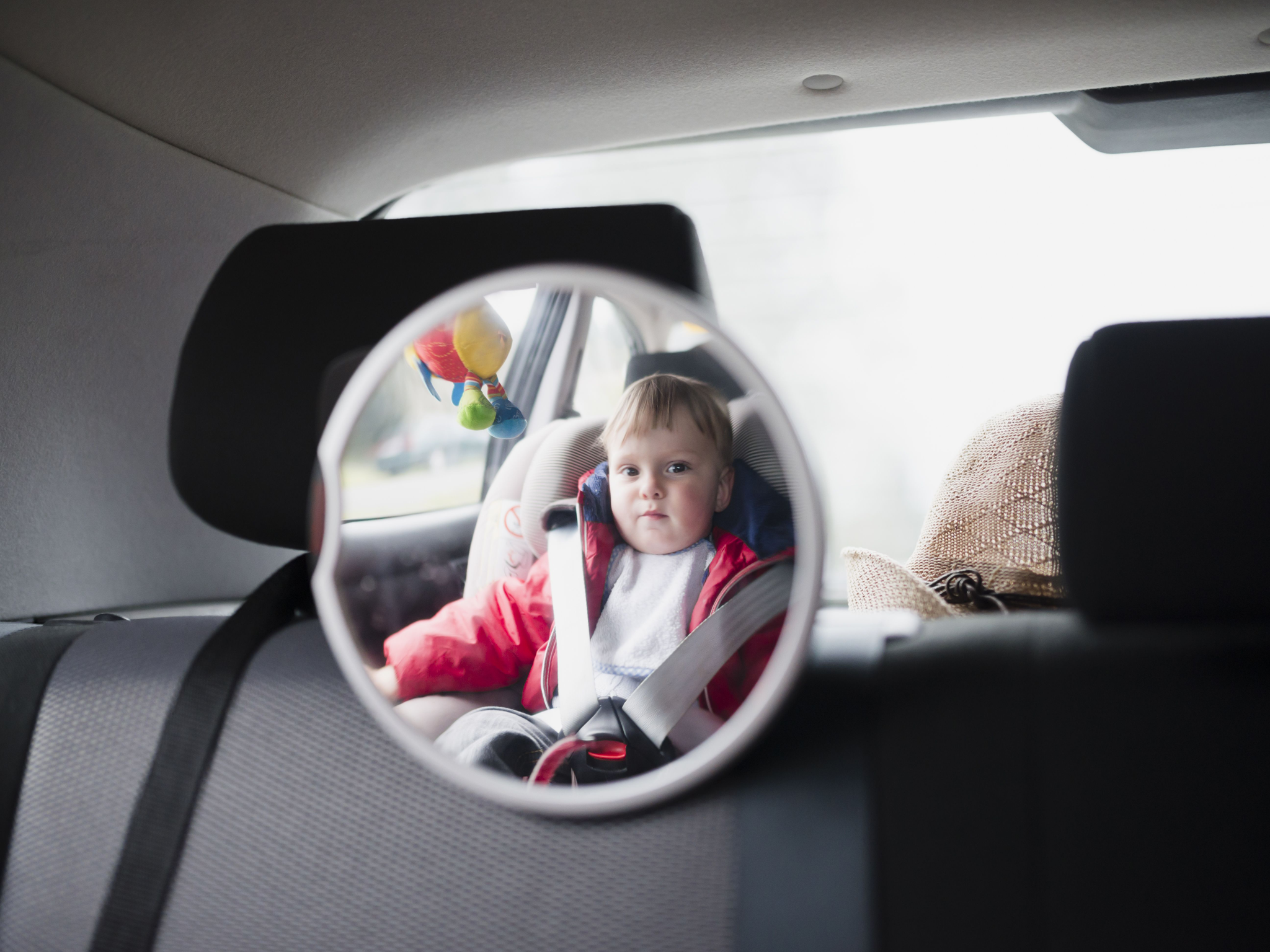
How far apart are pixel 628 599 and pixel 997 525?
2.40 feet

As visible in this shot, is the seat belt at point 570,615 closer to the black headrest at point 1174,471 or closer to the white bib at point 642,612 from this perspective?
the white bib at point 642,612

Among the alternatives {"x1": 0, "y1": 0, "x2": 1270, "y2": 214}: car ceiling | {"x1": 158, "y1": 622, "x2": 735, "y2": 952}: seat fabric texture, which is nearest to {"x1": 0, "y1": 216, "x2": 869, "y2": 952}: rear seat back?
{"x1": 158, "y1": 622, "x2": 735, "y2": 952}: seat fabric texture

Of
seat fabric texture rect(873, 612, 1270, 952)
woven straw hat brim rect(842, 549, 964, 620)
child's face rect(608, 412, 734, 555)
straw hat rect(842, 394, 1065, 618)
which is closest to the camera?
seat fabric texture rect(873, 612, 1270, 952)

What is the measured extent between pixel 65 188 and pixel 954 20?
1.21 m

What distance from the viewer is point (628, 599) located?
0.86 meters

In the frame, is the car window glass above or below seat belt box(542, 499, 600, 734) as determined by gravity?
above

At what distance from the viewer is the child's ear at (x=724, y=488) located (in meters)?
0.79

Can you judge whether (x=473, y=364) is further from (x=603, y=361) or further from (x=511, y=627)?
(x=511, y=627)

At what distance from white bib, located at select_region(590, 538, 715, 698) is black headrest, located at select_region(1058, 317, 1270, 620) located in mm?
326

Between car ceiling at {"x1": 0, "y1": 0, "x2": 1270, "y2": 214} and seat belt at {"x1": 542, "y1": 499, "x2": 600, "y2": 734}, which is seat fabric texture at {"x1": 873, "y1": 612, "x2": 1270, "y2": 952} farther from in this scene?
car ceiling at {"x1": 0, "y1": 0, "x2": 1270, "y2": 214}

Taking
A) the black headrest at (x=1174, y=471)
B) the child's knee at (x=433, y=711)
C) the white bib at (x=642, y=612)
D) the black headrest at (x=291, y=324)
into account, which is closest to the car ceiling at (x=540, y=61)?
the black headrest at (x=291, y=324)

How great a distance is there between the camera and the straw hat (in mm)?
1309

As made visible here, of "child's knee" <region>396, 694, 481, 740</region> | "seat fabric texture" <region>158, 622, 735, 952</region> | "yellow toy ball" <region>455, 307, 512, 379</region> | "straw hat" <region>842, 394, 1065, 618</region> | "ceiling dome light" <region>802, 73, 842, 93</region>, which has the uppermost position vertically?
"ceiling dome light" <region>802, 73, 842, 93</region>

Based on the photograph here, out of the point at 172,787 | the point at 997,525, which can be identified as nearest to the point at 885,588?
the point at 997,525
